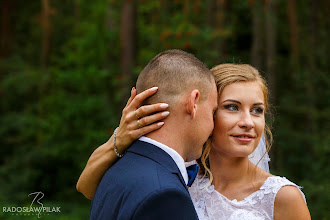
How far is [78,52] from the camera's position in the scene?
32.9 ft

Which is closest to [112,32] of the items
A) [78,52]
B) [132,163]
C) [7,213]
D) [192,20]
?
[78,52]

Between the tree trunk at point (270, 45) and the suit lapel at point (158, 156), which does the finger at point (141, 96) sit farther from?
the tree trunk at point (270, 45)

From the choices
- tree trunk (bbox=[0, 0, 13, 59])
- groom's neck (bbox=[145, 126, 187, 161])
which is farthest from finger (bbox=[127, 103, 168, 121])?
tree trunk (bbox=[0, 0, 13, 59])

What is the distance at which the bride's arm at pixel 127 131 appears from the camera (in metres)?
2.03

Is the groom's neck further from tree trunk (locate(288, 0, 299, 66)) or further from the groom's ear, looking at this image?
tree trunk (locate(288, 0, 299, 66))

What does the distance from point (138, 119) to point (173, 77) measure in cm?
29

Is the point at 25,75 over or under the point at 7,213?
over

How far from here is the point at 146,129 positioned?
6.78ft

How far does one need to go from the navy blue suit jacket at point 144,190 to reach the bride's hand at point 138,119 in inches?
2.7

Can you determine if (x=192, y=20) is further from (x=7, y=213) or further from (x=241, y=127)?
(x=241, y=127)

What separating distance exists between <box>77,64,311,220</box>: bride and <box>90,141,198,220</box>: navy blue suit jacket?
23cm

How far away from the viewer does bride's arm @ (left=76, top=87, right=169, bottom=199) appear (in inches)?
79.8

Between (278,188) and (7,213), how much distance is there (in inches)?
235

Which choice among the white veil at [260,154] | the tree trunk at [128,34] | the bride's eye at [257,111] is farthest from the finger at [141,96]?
the tree trunk at [128,34]
